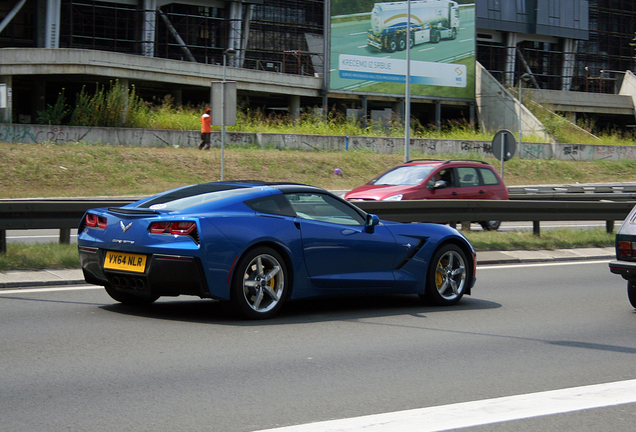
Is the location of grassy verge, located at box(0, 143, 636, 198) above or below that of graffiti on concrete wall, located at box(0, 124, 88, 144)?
below

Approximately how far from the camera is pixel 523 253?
13805 mm

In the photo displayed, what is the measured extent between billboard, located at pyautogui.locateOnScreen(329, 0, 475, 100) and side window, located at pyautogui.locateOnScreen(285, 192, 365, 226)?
39.9 m

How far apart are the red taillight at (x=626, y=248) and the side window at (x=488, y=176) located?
9.31 metres

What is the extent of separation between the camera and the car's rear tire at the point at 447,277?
8.55 meters

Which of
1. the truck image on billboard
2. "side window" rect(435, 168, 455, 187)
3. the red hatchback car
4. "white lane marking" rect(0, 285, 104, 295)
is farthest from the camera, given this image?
the truck image on billboard

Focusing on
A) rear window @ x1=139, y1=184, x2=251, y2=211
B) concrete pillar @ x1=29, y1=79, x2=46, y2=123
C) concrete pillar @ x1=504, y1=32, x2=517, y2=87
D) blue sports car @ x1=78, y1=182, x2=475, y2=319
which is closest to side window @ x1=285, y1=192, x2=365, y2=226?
blue sports car @ x1=78, y1=182, x2=475, y2=319

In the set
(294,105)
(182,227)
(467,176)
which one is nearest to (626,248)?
(182,227)

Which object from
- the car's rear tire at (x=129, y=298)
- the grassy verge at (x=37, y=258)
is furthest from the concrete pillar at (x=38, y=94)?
the car's rear tire at (x=129, y=298)

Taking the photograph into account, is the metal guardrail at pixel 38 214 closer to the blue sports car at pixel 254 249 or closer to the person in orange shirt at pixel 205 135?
the blue sports car at pixel 254 249

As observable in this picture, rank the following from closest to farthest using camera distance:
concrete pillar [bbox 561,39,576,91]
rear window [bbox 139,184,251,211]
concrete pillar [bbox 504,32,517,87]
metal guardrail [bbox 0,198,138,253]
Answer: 1. rear window [bbox 139,184,251,211]
2. metal guardrail [bbox 0,198,138,253]
3. concrete pillar [bbox 504,32,517,87]
4. concrete pillar [bbox 561,39,576,91]

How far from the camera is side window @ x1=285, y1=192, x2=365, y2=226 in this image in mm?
7801

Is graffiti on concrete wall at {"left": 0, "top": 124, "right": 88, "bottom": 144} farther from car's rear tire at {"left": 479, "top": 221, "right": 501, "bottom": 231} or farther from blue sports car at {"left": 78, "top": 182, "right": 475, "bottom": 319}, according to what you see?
blue sports car at {"left": 78, "top": 182, "right": 475, "bottom": 319}

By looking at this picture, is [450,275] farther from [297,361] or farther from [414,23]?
[414,23]

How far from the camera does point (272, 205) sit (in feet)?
24.9
